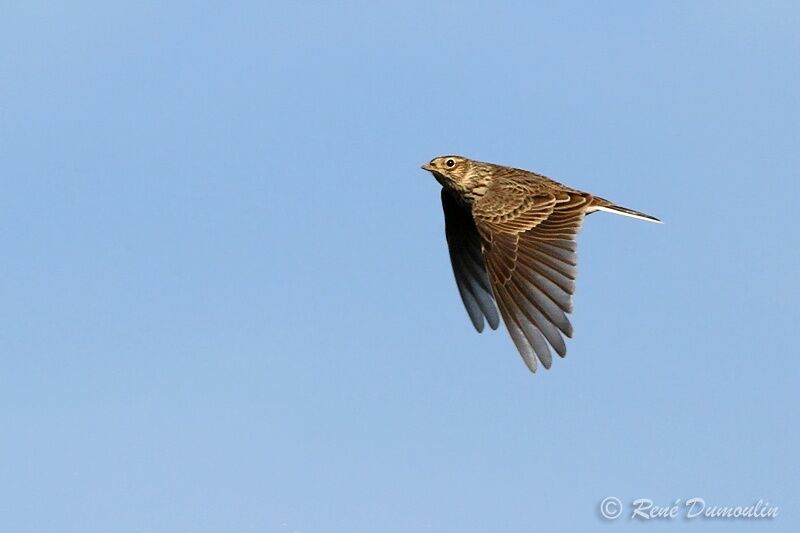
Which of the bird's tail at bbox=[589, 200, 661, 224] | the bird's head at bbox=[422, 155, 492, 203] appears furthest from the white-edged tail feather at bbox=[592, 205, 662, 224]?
the bird's head at bbox=[422, 155, 492, 203]

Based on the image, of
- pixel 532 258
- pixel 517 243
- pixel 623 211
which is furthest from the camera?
pixel 623 211

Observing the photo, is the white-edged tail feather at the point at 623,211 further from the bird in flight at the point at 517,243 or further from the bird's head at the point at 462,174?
the bird's head at the point at 462,174

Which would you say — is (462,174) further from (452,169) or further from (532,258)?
(532,258)

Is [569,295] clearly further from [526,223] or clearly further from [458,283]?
[458,283]

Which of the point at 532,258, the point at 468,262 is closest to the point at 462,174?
the point at 468,262

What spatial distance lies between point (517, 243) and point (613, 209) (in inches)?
70.8

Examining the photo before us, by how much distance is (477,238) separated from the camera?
770 inches

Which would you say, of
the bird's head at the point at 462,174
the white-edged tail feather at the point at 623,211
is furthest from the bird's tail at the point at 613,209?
the bird's head at the point at 462,174

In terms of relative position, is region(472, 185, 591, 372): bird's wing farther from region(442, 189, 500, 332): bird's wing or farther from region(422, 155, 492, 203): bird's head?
region(442, 189, 500, 332): bird's wing

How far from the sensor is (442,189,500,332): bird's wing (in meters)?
19.1

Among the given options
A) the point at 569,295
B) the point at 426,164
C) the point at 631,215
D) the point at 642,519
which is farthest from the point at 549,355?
the point at 426,164

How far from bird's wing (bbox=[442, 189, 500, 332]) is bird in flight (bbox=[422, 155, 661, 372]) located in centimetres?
1

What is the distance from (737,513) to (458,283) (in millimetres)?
6272

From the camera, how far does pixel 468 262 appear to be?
19.6 metres
